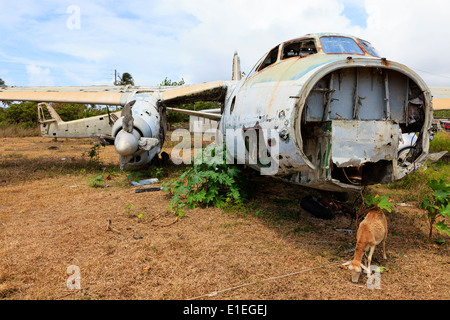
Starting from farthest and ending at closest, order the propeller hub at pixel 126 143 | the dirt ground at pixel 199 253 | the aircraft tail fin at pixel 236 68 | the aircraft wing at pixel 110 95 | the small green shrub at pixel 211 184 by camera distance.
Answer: the aircraft tail fin at pixel 236 68 < the aircraft wing at pixel 110 95 < the propeller hub at pixel 126 143 < the small green shrub at pixel 211 184 < the dirt ground at pixel 199 253

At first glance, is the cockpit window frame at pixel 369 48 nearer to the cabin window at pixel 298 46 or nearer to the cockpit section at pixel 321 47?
the cockpit section at pixel 321 47

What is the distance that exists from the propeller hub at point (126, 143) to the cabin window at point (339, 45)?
5.21 metres

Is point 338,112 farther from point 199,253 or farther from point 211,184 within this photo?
point 211,184

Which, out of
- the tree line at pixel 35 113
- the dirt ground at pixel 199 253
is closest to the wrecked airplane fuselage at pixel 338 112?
the dirt ground at pixel 199 253

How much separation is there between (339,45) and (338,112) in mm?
1276

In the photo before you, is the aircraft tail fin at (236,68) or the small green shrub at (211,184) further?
the aircraft tail fin at (236,68)

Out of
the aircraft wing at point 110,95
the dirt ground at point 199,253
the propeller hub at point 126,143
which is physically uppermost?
the aircraft wing at point 110,95

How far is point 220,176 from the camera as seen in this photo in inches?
236

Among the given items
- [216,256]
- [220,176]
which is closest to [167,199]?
[220,176]

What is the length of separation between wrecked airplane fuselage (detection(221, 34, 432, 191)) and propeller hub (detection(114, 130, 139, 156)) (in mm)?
3909

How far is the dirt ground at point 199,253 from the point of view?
10.5 feet

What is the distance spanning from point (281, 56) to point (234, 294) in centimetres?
390

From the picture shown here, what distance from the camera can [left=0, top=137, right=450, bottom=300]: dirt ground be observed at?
3.20 m
